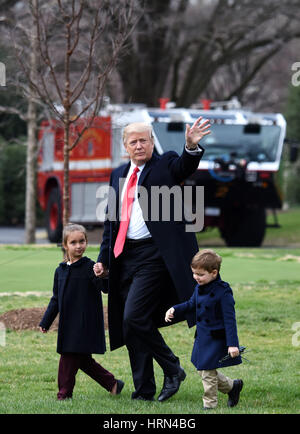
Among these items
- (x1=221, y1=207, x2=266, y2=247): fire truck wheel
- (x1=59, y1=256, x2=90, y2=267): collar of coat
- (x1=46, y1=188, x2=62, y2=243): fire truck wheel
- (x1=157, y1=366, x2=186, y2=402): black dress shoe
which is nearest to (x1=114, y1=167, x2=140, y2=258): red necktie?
(x1=59, y1=256, x2=90, y2=267): collar of coat

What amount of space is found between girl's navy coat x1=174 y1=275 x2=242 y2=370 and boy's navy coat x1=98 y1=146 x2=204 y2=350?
233 mm

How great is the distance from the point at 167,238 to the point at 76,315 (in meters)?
0.81

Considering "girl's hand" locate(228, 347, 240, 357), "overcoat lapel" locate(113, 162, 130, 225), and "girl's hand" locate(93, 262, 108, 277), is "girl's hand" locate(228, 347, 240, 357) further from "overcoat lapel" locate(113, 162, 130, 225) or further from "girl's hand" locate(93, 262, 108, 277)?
"overcoat lapel" locate(113, 162, 130, 225)

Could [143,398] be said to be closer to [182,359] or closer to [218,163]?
[182,359]

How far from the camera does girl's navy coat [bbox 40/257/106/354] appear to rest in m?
6.56

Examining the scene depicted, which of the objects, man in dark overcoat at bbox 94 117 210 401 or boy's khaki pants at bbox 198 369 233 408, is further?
man in dark overcoat at bbox 94 117 210 401

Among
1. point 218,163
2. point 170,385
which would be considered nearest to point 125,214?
point 170,385

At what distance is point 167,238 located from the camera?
6.50 metres

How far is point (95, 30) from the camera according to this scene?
10.6 m

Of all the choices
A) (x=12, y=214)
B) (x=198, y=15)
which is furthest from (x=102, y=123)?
(x=12, y=214)

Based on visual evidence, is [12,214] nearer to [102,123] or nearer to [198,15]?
[198,15]

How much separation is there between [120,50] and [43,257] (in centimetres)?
529

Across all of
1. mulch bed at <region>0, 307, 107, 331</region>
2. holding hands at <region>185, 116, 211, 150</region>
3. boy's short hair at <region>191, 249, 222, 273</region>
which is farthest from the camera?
mulch bed at <region>0, 307, 107, 331</region>

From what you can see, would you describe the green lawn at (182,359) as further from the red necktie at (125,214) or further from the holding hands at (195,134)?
the holding hands at (195,134)
